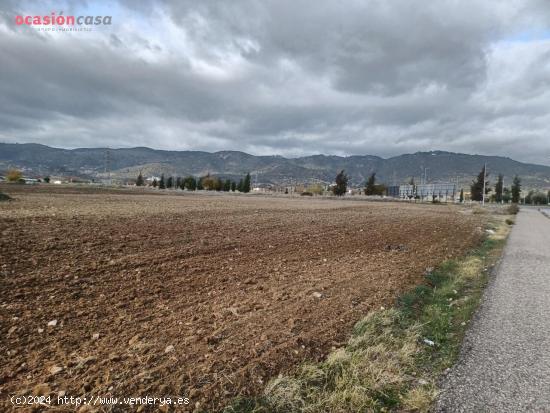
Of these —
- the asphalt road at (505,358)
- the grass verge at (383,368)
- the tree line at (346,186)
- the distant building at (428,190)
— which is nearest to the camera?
the grass verge at (383,368)

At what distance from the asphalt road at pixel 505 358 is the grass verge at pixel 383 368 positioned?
0.21m

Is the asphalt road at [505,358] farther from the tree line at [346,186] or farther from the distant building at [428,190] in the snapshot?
the distant building at [428,190]

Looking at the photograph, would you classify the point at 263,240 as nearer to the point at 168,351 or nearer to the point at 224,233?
the point at 224,233

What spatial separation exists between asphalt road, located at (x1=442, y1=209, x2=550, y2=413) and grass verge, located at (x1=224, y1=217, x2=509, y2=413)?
21 cm

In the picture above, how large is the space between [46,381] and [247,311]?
3.26 meters

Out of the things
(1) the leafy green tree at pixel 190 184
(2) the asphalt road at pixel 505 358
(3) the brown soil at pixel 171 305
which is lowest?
(2) the asphalt road at pixel 505 358

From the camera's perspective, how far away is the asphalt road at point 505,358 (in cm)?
430

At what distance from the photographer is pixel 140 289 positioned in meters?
7.64

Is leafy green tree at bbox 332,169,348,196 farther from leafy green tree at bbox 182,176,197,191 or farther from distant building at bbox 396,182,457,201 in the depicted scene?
leafy green tree at bbox 182,176,197,191

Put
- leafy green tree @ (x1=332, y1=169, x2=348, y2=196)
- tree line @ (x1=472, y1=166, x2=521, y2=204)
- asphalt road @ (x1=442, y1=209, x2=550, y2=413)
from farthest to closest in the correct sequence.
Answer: leafy green tree @ (x1=332, y1=169, x2=348, y2=196) → tree line @ (x1=472, y1=166, x2=521, y2=204) → asphalt road @ (x1=442, y1=209, x2=550, y2=413)

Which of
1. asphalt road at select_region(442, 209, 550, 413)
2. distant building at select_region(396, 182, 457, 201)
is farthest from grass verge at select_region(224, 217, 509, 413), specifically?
distant building at select_region(396, 182, 457, 201)

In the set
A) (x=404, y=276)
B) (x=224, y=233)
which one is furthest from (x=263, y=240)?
(x=404, y=276)

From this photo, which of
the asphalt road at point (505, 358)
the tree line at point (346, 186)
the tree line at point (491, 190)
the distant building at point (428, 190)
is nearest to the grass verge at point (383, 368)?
the asphalt road at point (505, 358)

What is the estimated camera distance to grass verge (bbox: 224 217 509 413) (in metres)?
4.12
